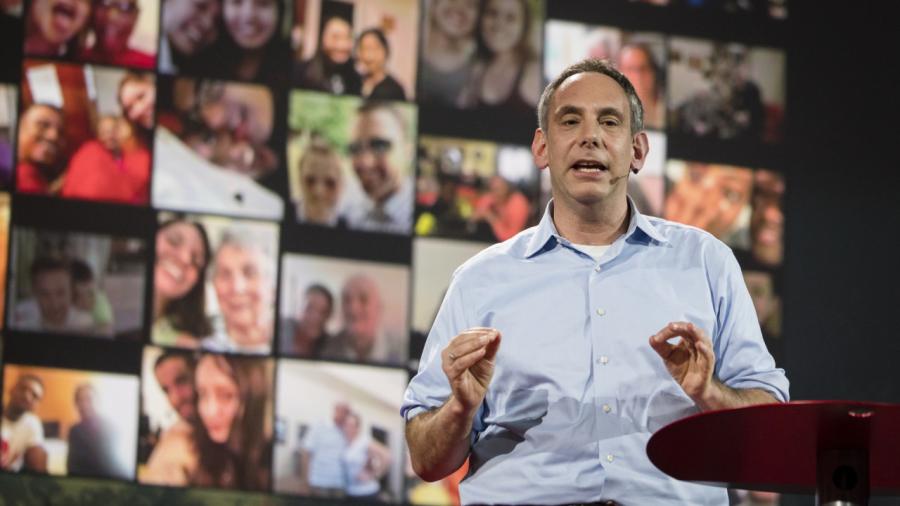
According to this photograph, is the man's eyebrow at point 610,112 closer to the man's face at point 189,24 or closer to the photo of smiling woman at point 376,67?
the photo of smiling woman at point 376,67

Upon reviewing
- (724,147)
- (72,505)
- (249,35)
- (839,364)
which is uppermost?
(249,35)

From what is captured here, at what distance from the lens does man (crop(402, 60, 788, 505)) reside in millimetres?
2035

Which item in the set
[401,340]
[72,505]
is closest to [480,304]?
[401,340]

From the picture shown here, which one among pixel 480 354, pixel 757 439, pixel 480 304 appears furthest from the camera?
pixel 480 304

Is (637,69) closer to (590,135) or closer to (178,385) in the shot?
(178,385)

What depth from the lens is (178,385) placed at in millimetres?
3590

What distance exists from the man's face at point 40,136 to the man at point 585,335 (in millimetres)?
1823

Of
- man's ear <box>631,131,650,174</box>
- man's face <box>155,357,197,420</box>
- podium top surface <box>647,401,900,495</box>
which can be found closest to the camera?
podium top surface <box>647,401,900,495</box>

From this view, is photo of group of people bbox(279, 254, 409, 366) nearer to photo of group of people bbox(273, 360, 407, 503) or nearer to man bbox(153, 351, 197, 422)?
photo of group of people bbox(273, 360, 407, 503)

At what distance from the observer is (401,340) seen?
146 inches

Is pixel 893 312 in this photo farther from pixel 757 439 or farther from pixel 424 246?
pixel 757 439

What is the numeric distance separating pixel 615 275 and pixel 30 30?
7.41ft

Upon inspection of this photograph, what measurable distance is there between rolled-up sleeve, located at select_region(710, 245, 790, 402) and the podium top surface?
0.37 meters

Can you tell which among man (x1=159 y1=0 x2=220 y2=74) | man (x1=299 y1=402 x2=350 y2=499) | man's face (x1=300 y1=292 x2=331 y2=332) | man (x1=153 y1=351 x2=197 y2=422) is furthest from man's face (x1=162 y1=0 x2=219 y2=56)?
man (x1=299 y1=402 x2=350 y2=499)
